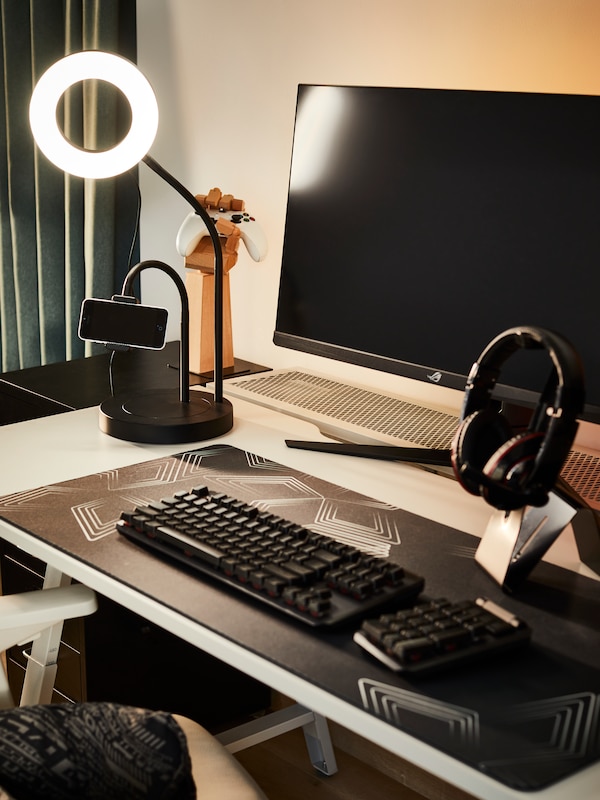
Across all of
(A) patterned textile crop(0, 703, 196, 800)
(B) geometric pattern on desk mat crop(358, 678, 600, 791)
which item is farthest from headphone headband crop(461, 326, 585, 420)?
(A) patterned textile crop(0, 703, 196, 800)

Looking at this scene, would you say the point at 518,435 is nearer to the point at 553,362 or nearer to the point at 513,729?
the point at 553,362

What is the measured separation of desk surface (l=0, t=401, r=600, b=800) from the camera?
2.32ft

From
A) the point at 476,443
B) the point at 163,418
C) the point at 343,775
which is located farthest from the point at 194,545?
the point at 343,775

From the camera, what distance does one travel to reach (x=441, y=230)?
1.23 m

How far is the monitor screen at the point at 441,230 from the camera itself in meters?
1.10

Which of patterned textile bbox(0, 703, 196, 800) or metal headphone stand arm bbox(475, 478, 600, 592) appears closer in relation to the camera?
patterned textile bbox(0, 703, 196, 800)

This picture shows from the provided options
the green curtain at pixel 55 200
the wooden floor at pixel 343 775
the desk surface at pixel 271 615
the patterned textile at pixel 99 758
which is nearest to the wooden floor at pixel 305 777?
the wooden floor at pixel 343 775

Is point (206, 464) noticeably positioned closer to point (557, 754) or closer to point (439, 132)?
point (439, 132)

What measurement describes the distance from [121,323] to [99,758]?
94 centimetres

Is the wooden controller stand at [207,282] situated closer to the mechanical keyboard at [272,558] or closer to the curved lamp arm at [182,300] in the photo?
the curved lamp arm at [182,300]

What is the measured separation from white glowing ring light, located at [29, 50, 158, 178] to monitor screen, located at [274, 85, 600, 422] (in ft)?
0.77

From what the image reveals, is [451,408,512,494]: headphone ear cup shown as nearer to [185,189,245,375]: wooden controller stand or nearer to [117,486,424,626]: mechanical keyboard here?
[117,486,424,626]: mechanical keyboard

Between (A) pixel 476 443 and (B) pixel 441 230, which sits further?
(B) pixel 441 230

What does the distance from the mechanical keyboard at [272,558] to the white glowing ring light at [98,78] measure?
1.74 feet
